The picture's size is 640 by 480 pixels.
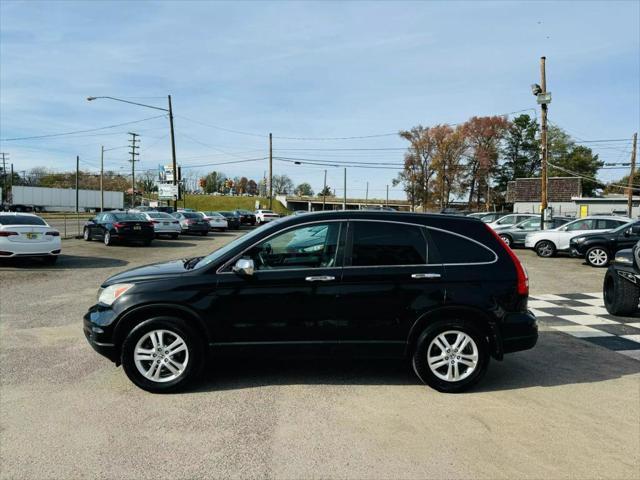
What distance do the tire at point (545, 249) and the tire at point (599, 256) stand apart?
119 inches

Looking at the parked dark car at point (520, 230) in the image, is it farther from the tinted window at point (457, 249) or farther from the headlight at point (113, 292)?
the headlight at point (113, 292)

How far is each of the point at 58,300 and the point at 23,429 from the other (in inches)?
241

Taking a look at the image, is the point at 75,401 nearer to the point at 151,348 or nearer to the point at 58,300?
the point at 151,348

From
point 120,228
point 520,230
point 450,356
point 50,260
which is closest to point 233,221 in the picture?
point 120,228

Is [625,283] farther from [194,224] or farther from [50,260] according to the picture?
[194,224]

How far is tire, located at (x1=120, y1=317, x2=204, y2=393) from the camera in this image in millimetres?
4566

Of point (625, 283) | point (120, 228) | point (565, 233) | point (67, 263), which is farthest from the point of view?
point (120, 228)

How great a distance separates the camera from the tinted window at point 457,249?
4.79m

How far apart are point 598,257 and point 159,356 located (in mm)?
15819

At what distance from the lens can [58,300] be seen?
30.6ft

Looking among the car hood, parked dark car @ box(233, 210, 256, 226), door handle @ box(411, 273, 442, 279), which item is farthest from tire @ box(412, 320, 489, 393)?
parked dark car @ box(233, 210, 256, 226)

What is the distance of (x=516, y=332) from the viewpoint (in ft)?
15.5

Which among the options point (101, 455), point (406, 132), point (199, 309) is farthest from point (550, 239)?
point (406, 132)

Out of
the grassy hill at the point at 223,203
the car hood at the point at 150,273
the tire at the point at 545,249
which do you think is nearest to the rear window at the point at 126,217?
the tire at the point at 545,249
